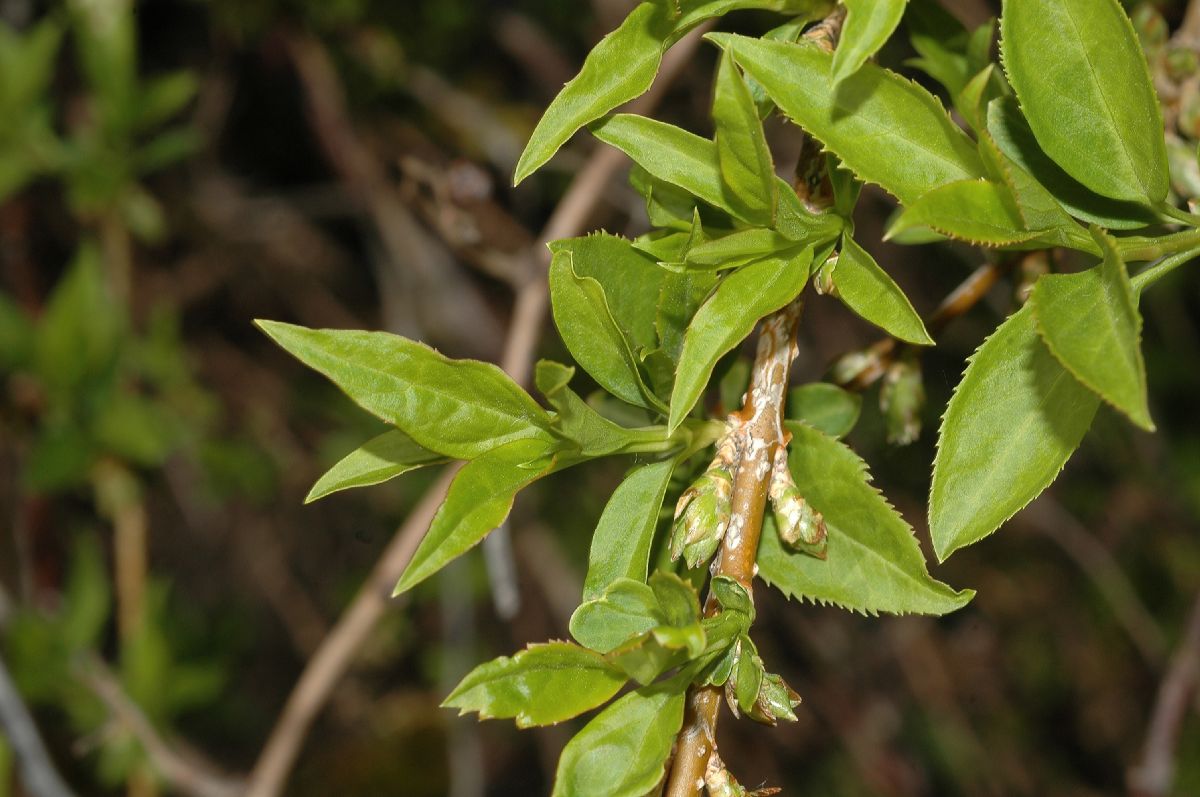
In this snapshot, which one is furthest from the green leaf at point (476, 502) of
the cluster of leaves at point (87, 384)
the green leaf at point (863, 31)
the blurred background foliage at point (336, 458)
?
the cluster of leaves at point (87, 384)

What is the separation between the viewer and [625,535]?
814mm

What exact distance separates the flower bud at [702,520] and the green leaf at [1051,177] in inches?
Answer: 12.8

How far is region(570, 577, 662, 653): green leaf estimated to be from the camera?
2.43ft

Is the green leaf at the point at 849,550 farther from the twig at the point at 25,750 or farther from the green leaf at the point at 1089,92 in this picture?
the twig at the point at 25,750

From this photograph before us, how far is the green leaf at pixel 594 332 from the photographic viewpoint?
0.75 metres

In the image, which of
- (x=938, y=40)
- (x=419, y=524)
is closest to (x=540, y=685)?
(x=938, y=40)

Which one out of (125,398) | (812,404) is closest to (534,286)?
(812,404)

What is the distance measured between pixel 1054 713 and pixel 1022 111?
299 cm

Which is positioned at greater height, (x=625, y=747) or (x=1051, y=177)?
(x=1051, y=177)

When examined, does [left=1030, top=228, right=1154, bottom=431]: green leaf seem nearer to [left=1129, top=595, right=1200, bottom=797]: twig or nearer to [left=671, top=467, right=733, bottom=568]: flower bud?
[left=671, top=467, right=733, bottom=568]: flower bud

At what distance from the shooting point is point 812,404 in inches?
39.9

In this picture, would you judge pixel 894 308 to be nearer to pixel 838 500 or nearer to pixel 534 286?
pixel 838 500

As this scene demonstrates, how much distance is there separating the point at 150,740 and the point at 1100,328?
2.17 meters

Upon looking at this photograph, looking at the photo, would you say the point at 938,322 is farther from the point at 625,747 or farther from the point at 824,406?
the point at 625,747
